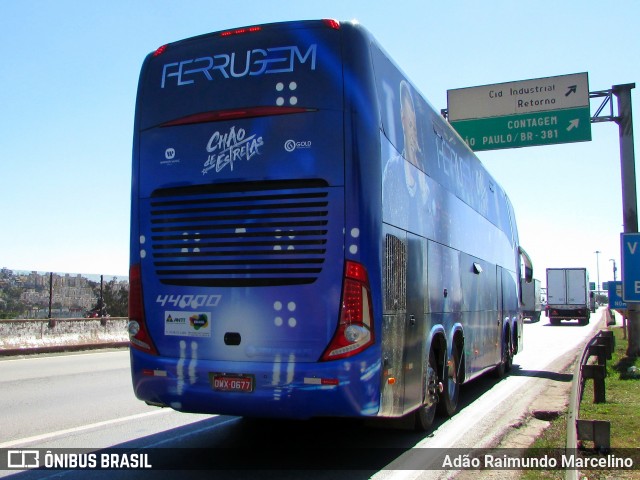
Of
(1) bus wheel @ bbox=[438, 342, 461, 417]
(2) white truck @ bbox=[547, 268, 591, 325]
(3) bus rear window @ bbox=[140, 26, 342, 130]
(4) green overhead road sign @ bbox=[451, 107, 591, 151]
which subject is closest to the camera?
(3) bus rear window @ bbox=[140, 26, 342, 130]

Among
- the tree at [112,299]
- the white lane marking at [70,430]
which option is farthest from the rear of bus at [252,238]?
the tree at [112,299]

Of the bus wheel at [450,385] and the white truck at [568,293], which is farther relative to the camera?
the white truck at [568,293]

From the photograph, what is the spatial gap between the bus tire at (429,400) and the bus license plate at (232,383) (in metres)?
2.56

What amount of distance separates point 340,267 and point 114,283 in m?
19.3

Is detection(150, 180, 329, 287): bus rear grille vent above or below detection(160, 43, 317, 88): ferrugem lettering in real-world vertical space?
below

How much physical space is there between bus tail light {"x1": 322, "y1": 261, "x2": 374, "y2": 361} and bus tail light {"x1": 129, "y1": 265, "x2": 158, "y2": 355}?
192cm

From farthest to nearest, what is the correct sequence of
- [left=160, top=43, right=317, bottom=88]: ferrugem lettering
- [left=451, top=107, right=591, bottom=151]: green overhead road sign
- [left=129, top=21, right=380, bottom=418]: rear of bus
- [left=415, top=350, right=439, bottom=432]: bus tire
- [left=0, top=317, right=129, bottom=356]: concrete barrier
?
[left=451, top=107, right=591, bottom=151]: green overhead road sign
[left=0, top=317, right=129, bottom=356]: concrete barrier
[left=415, top=350, right=439, bottom=432]: bus tire
[left=160, top=43, right=317, bottom=88]: ferrugem lettering
[left=129, top=21, right=380, bottom=418]: rear of bus

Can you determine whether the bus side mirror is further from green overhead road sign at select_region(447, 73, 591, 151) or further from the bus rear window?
the bus rear window

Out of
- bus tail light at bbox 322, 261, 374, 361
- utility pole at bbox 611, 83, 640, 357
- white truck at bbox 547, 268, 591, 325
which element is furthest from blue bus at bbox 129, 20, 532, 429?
white truck at bbox 547, 268, 591, 325

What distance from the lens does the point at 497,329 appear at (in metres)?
13.3

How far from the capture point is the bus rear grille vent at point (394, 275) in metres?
6.21

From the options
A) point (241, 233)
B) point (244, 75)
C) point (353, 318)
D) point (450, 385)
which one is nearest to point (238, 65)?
point (244, 75)

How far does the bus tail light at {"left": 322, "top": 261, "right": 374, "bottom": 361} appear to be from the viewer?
18.9 ft

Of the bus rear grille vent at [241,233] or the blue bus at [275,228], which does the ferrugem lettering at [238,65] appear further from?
the bus rear grille vent at [241,233]
